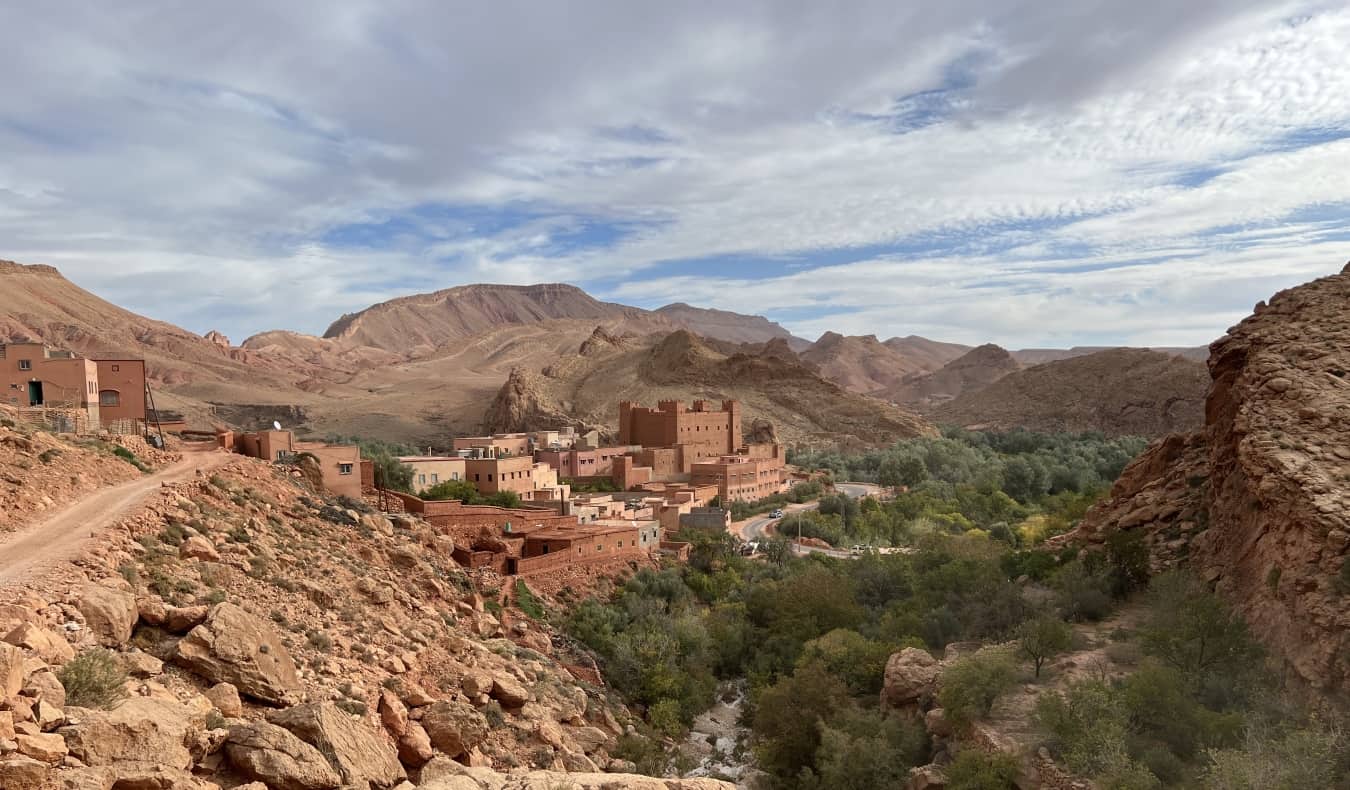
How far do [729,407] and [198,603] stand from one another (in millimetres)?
51157

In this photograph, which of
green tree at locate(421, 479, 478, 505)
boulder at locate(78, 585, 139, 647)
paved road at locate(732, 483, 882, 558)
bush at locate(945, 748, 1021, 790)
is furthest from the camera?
paved road at locate(732, 483, 882, 558)

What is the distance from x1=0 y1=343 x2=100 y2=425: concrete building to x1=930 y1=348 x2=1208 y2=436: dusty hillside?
2901 inches

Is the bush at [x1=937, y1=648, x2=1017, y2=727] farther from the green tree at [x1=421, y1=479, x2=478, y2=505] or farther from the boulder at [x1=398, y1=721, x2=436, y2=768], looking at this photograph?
the green tree at [x1=421, y1=479, x2=478, y2=505]

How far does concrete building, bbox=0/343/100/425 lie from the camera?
19453 mm

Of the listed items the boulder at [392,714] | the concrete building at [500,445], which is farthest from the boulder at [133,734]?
the concrete building at [500,445]

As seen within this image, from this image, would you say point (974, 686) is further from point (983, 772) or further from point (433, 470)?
point (433, 470)

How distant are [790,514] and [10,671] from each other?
38.5 m

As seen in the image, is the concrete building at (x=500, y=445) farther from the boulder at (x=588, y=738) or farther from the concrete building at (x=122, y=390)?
the boulder at (x=588, y=738)

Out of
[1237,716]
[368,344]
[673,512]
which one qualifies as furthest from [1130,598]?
[368,344]

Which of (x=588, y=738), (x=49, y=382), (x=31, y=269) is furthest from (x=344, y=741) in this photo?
(x=31, y=269)

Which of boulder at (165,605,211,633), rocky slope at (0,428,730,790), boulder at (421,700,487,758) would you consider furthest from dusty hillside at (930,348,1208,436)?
boulder at (165,605,211,633)

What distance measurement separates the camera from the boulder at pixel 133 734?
5445 mm

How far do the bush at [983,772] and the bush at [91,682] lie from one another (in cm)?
885

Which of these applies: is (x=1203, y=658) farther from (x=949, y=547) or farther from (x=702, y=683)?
(x=949, y=547)
